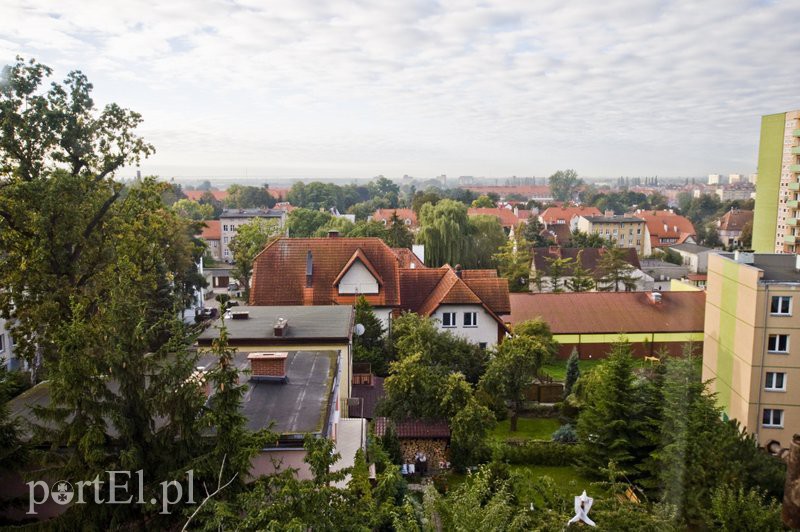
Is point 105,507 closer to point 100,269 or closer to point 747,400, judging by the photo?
point 100,269

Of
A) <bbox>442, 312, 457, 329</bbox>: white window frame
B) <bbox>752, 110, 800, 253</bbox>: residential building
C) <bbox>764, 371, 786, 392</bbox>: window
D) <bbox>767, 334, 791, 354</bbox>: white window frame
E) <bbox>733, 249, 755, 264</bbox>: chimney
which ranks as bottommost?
<bbox>764, 371, 786, 392</bbox>: window

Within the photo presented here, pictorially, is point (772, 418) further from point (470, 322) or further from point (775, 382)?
point (470, 322)

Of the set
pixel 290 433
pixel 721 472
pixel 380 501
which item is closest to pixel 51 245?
pixel 290 433

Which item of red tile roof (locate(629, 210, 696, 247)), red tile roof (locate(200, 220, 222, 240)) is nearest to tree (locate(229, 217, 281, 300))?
red tile roof (locate(200, 220, 222, 240))

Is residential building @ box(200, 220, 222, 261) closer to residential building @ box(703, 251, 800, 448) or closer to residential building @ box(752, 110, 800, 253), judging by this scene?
residential building @ box(752, 110, 800, 253)

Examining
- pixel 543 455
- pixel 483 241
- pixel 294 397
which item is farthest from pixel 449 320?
pixel 483 241
